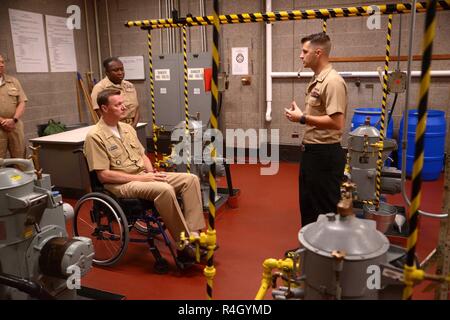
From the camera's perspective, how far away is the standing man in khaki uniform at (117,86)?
3852mm

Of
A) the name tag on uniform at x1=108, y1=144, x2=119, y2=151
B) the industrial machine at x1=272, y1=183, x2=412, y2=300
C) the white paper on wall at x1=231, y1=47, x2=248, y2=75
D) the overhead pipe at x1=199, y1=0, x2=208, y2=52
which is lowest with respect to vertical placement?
the industrial machine at x1=272, y1=183, x2=412, y2=300

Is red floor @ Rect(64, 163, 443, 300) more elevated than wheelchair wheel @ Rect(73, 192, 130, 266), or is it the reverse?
wheelchair wheel @ Rect(73, 192, 130, 266)

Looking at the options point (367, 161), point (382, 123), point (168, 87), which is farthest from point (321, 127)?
point (168, 87)

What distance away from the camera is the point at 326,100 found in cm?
236

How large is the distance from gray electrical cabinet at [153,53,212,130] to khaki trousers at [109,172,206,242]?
8.80ft

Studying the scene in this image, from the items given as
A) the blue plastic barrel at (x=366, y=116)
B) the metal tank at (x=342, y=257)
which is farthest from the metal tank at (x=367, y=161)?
the metal tank at (x=342, y=257)

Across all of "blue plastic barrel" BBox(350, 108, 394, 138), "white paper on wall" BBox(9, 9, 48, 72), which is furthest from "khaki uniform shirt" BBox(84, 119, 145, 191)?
"white paper on wall" BBox(9, 9, 48, 72)

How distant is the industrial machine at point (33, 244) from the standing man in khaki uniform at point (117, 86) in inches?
70.3

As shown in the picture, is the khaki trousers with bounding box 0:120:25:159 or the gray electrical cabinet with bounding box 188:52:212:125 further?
the gray electrical cabinet with bounding box 188:52:212:125

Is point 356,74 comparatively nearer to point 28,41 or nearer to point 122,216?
point 122,216

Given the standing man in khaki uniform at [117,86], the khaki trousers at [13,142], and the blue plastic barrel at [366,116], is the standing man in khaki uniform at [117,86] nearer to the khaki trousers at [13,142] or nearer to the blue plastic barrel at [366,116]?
the khaki trousers at [13,142]

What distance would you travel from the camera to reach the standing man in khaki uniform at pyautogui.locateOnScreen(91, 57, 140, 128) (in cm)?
Answer: 385

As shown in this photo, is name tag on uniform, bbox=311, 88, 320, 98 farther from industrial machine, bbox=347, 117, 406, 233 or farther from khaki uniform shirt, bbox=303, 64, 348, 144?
industrial machine, bbox=347, 117, 406, 233

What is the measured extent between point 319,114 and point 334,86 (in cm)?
22
